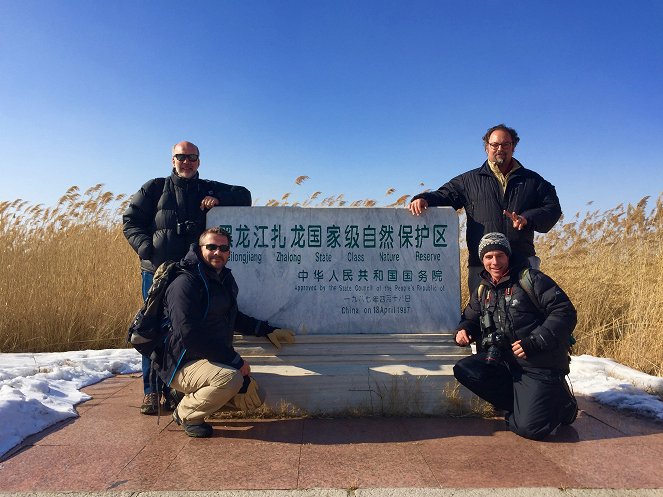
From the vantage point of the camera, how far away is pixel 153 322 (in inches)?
125

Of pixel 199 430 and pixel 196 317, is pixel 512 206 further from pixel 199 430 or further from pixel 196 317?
pixel 199 430

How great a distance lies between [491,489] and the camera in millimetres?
2406

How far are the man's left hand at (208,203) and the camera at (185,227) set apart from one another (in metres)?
0.17

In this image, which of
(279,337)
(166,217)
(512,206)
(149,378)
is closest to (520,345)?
→ (512,206)

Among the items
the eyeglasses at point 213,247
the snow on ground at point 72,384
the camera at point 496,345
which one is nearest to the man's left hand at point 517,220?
the camera at point 496,345

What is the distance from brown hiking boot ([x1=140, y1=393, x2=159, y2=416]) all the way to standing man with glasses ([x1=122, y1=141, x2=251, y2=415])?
2cm

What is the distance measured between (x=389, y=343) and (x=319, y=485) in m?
1.53

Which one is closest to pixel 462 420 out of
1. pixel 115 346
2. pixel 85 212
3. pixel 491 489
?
pixel 491 489

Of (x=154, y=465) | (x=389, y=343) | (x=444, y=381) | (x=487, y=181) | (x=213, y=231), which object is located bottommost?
(x=154, y=465)

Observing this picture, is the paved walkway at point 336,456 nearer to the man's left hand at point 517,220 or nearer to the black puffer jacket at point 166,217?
the black puffer jacket at point 166,217

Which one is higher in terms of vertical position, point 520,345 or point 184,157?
point 184,157

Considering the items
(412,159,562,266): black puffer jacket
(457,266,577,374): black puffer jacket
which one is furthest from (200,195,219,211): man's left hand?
(457,266,577,374): black puffer jacket

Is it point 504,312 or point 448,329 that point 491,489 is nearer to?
point 504,312

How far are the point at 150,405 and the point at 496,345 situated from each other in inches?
102
